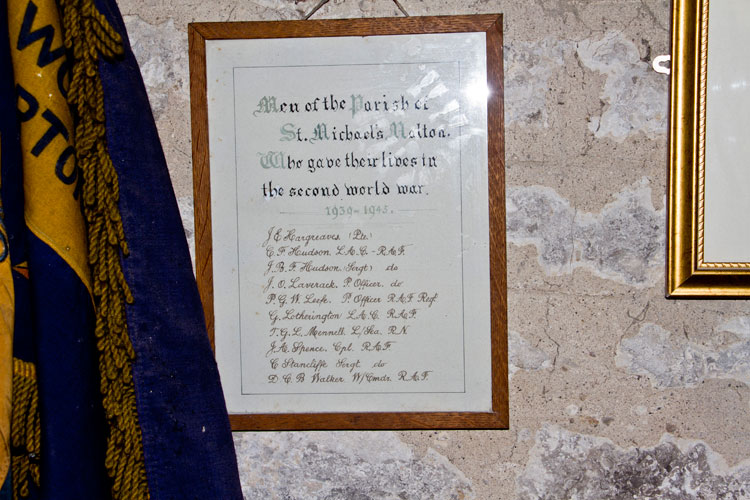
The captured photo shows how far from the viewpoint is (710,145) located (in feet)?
2.63

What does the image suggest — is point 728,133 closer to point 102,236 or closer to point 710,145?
point 710,145

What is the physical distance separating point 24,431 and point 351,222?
0.45m

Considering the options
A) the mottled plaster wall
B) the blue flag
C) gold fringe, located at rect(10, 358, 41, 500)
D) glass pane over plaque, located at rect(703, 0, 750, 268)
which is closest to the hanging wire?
the mottled plaster wall

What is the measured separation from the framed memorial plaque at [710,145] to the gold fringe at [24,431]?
78cm

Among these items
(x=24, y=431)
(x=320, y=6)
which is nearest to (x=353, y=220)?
Result: (x=320, y=6)

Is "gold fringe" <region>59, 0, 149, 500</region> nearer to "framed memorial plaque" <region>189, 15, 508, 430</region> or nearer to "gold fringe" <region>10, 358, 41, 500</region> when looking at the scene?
"gold fringe" <region>10, 358, 41, 500</region>

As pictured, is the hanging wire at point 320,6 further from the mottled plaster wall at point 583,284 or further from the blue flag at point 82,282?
the blue flag at point 82,282

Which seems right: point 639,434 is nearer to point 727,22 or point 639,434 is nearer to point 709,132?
point 709,132

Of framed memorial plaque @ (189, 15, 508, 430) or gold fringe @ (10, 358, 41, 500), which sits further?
framed memorial plaque @ (189, 15, 508, 430)

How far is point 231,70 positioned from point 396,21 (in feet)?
0.78

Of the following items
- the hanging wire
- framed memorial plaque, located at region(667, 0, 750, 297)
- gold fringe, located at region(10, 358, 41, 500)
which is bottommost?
gold fringe, located at region(10, 358, 41, 500)

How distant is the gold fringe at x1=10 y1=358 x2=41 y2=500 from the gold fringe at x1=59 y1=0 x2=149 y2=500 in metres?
0.06

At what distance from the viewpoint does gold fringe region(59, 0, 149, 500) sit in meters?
0.56

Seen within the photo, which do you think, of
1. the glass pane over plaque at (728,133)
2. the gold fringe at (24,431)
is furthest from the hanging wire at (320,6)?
the gold fringe at (24,431)
